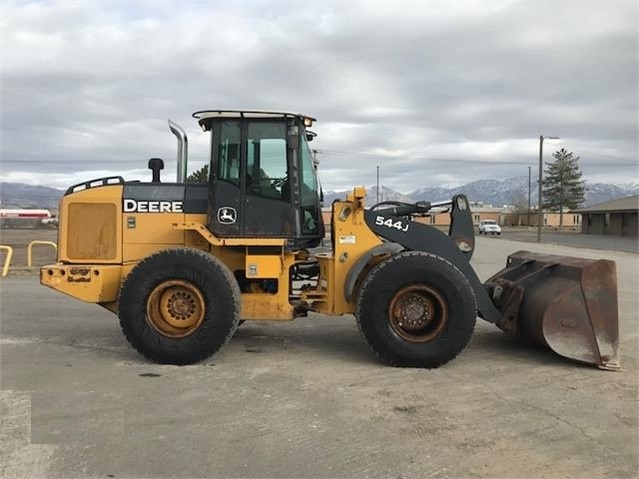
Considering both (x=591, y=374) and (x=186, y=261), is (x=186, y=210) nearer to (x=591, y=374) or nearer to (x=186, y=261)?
(x=186, y=261)

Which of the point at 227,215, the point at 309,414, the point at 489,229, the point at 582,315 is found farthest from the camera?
the point at 489,229

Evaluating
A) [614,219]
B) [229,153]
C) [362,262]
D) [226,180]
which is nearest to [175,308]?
[226,180]

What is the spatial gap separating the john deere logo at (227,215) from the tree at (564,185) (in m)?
100

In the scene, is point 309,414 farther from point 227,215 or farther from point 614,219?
point 614,219

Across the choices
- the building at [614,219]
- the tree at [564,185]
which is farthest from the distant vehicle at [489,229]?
the tree at [564,185]

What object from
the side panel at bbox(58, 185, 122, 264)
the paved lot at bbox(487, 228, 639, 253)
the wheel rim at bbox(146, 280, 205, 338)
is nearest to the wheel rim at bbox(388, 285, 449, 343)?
the wheel rim at bbox(146, 280, 205, 338)

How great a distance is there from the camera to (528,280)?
7.47m

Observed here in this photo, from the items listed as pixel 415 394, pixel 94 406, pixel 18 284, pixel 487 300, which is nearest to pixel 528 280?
pixel 487 300

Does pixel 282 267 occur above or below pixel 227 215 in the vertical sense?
below

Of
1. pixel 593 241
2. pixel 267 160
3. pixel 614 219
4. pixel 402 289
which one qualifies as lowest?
pixel 402 289

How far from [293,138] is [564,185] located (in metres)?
103

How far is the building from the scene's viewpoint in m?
61.5

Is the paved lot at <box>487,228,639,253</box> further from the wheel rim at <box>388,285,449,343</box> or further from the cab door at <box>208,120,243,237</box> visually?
the cab door at <box>208,120,243,237</box>

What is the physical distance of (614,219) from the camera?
6544cm
